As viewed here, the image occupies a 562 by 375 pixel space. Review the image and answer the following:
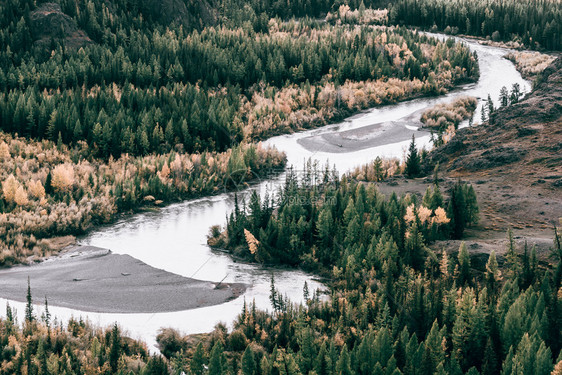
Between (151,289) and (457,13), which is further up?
(457,13)

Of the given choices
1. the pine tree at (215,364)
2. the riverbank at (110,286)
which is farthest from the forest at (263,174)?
the riverbank at (110,286)

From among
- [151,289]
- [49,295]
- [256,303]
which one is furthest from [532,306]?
[49,295]

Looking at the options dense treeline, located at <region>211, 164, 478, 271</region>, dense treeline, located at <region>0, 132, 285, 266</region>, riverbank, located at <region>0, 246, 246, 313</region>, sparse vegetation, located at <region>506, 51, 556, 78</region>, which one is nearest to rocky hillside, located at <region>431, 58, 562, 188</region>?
dense treeline, located at <region>211, 164, 478, 271</region>

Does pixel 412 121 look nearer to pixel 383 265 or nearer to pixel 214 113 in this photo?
pixel 214 113

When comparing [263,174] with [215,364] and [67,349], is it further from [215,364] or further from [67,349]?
[215,364]

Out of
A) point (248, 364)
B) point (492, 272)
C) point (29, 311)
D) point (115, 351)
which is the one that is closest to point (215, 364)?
point (248, 364)

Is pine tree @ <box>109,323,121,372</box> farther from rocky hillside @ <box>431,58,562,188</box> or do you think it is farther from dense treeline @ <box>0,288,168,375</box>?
rocky hillside @ <box>431,58,562,188</box>
